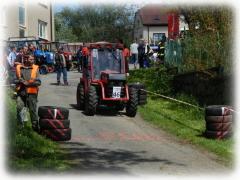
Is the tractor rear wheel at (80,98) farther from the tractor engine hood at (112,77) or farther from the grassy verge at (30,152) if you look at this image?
the grassy verge at (30,152)

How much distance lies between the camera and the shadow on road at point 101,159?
32.6 ft

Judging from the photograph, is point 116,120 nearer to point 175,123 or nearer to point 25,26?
point 175,123

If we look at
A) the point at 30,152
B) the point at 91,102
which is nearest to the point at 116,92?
the point at 91,102

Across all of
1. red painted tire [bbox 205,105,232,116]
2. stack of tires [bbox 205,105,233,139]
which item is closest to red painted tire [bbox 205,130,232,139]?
stack of tires [bbox 205,105,233,139]

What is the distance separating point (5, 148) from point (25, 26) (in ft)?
97.2

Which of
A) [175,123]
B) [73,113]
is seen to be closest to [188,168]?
[175,123]

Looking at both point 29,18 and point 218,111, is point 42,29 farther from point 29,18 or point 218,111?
point 218,111

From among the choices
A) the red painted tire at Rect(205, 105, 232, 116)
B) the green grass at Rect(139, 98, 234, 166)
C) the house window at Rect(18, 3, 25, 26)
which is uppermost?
the house window at Rect(18, 3, 25, 26)

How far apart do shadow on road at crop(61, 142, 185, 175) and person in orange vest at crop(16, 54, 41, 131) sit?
1.26 metres

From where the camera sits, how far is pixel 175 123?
16422 millimetres

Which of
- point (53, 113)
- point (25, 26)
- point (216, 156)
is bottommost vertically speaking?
point (216, 156)

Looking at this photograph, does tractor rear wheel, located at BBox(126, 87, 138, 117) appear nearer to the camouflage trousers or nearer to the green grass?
the green grass

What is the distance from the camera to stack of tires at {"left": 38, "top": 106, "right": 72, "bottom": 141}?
1258 centimetres

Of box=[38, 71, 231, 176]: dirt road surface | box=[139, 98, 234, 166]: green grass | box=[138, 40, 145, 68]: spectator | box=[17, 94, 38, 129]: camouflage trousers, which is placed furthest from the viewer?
box=[138, 40, 145, 68]: spectator
